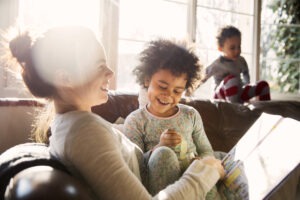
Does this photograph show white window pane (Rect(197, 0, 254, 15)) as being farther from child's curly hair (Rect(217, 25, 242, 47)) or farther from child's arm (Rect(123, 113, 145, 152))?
child's arm (Rect(123, 113, 145, 152))

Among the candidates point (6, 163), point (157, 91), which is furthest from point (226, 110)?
point (6, 163)

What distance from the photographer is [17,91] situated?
235 centimetres

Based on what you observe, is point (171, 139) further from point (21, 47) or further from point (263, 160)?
point (21, 47)

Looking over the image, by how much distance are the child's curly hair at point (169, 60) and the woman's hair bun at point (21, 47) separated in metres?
0.69

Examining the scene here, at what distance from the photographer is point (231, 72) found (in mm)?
2984

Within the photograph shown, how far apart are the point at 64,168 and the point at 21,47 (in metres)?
0.35

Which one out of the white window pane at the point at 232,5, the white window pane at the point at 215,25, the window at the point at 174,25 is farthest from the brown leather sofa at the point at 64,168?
the white window pane at the point at 232,5

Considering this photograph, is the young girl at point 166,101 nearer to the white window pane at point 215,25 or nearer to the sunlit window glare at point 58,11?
the sunlit window glare at point 58,11

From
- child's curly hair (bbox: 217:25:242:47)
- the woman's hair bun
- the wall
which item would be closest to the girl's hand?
the woman's hair bun

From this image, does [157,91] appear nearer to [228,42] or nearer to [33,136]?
[33,136]

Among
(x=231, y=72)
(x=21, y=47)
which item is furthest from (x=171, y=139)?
(x=231, y=72)

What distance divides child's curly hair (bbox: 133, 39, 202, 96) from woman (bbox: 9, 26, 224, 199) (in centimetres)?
57

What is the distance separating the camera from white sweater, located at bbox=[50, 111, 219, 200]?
0.77m

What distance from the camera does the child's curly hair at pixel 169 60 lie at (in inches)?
59.0
